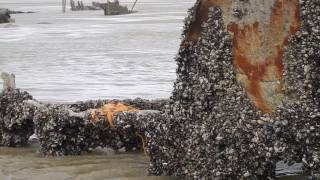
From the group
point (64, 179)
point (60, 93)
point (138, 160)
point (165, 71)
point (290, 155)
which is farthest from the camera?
point (165, 71)

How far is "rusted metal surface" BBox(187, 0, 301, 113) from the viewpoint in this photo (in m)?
4.45

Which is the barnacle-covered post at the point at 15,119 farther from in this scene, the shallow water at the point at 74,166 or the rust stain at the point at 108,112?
the rust stain at the point at 108,112

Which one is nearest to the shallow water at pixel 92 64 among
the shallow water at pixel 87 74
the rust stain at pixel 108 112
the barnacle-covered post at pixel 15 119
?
the shallow water at pixel 87 74

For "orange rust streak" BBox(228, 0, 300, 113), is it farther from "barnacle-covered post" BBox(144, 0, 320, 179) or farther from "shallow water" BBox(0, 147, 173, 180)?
"shallow water" BBox(0, 147, 173, 180)

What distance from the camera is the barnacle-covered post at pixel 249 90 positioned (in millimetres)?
4273

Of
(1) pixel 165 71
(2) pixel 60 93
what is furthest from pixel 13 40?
(2) pixel 60 93

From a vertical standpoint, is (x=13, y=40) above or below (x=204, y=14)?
below

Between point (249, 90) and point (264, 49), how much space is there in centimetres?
32

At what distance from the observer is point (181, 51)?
4977 mm

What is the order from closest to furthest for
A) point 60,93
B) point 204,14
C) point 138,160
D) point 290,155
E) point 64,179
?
1. point 290,155
2. point 204,14
3. point 64,179
4. point 138,160
5. point 60,93

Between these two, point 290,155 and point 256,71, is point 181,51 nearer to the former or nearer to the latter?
point 256,71

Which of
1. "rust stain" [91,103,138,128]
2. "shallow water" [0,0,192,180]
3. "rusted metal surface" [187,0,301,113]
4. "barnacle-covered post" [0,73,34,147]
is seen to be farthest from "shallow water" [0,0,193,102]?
"rusted metal surface" [187,0,301,113]

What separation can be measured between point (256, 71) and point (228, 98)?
29 centimetres

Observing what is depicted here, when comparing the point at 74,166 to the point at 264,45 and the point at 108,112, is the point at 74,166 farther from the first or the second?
the point at 264,45
